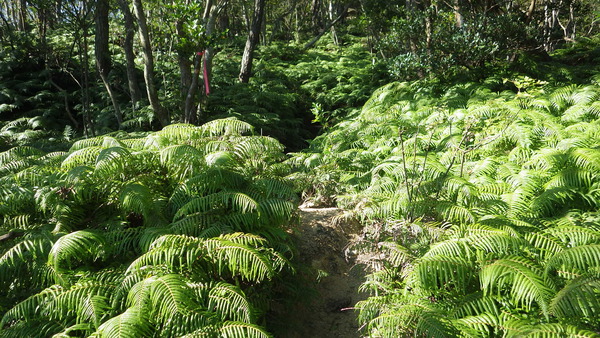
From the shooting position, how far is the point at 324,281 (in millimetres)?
4223

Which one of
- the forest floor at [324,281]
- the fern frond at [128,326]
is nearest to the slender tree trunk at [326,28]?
the forest floor at [324,281]

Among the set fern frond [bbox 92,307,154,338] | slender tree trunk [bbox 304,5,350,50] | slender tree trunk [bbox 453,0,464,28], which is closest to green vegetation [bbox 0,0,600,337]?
fern frond [bbox 92,307,154,338]

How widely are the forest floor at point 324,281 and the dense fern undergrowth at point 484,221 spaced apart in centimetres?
38

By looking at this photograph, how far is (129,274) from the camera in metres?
2.94

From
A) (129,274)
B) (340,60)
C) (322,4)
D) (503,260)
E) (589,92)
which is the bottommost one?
(129,274)

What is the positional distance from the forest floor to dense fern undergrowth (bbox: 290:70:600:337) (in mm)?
379

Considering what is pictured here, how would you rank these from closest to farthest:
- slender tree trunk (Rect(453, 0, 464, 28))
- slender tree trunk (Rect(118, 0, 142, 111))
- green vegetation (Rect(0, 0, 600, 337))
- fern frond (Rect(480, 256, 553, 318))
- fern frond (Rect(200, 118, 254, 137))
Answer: fern frond (Rect(480, 256, 553, 318)) → green vegetation (Rect(0, 0, 600, 337)) → fern frond (Rect(200, 118, 254, 137)) → slender tree trunk (Rect(118, 0, 142, 111)) → slender tree trunk (Rect(453, 0, 464, 28))

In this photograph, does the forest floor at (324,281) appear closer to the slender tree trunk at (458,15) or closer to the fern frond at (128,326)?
the fern frond at (128,326)

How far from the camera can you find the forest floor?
3608mm

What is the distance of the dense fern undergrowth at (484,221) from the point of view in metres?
2.52

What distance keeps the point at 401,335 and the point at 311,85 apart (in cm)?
972

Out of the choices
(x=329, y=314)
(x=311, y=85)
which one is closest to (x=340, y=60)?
(x=311, y=85)

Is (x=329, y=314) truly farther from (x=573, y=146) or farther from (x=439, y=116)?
(x=439, y=116)

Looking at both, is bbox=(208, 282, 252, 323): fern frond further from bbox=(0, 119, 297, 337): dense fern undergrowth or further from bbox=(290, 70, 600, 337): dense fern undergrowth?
bbox=(290, 70, 600, 337): dense fern undergrowth
